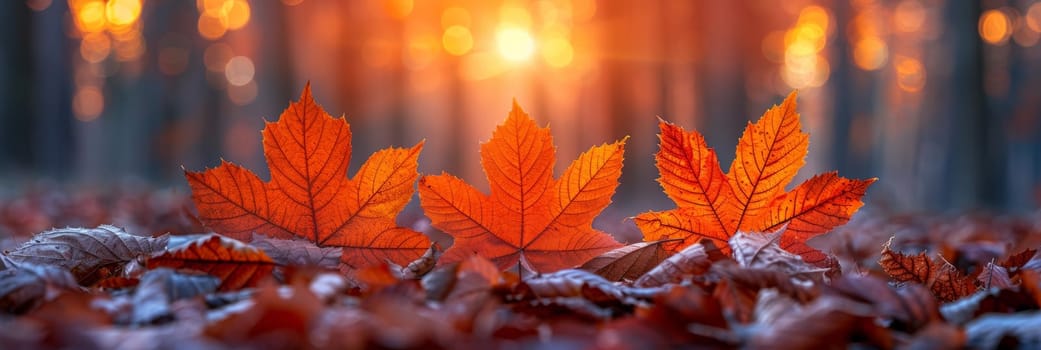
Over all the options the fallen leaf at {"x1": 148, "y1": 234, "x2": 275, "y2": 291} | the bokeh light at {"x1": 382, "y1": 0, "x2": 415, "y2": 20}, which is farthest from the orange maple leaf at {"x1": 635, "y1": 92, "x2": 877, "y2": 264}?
the bokeh light at {"x1": 382, "y1": 0, "x2": 415, "y2": 20}

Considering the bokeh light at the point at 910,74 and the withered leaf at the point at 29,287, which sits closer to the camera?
the withered leaf at the point at 29,287

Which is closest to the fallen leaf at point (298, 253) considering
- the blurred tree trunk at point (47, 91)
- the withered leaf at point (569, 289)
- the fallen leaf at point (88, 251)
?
the fallen leaf at point (88, 251)

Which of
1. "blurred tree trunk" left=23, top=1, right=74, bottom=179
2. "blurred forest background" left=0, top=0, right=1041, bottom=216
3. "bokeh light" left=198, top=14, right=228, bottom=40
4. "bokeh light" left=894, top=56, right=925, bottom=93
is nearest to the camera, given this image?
"blurred forest background" left=0, top=0, right=1041, bottom=216

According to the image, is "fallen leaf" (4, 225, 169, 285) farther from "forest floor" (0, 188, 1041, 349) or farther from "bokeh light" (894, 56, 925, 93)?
"bokeh light" (894, 56, 925, 93)

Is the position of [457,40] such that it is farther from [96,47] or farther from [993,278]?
[993,278]

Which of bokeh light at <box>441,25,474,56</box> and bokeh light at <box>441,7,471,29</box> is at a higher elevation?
bokeh light at <box>441,7,471,29</box>

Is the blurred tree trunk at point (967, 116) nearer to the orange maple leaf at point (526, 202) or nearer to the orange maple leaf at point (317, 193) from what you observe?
the orange maple leaf at point (526, 202)

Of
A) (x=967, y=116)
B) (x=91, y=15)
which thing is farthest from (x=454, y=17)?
(x=967, y=116)

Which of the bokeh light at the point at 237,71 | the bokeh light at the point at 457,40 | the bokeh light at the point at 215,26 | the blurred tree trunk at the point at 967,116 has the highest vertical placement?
the bokeh light at the point at 215,26

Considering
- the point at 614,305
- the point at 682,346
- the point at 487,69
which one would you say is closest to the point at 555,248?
the point at 614,305
